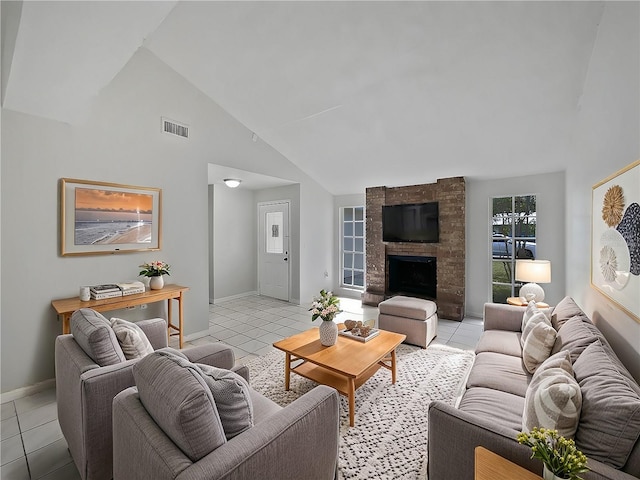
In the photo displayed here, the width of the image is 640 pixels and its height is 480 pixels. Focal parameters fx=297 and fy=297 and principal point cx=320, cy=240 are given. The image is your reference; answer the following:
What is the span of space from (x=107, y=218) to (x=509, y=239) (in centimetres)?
541

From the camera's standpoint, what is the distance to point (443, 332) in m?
4.14

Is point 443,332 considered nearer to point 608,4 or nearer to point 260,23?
point 608,4

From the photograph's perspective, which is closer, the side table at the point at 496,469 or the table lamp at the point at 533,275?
the side table at the point at 496,469

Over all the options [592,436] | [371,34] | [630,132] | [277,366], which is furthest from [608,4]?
[277,366]

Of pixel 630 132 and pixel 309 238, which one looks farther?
pixel 309 238

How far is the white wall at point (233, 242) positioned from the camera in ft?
19.2

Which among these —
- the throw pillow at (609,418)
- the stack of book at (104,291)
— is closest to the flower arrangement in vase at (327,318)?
the throw pillow at (609,418)

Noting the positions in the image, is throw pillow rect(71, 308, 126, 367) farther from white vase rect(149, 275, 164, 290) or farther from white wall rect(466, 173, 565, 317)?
white wall rect(466, 173, 565, 317)

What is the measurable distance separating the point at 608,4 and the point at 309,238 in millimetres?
4731

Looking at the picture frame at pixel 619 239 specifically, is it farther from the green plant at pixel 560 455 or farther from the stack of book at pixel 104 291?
the stack of book at pixel 104 291

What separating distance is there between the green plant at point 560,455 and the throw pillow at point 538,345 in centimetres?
129

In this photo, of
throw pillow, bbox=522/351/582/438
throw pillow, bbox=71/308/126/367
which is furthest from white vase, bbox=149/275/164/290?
throw pillow, bbox=522/351/582/438

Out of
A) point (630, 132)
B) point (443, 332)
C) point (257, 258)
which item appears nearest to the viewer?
point (630, 132)

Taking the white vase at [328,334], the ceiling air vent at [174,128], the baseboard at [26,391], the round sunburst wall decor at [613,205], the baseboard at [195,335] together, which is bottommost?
the baseboard at [26,391]
